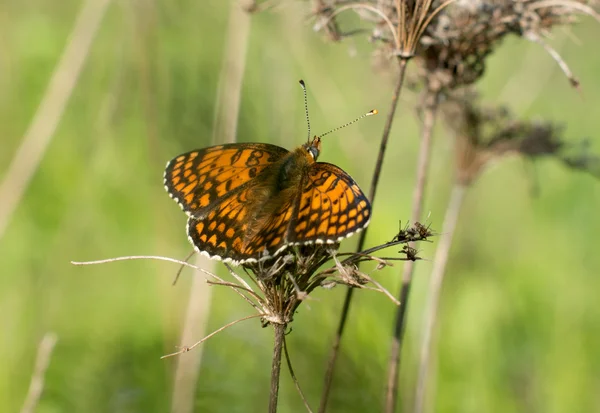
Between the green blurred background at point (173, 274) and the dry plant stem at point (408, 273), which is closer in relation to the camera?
the dry plant stem at point (408, 273)

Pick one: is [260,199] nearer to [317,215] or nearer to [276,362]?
[317,215]

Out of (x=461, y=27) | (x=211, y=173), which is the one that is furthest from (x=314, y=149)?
(x=461, y=27)

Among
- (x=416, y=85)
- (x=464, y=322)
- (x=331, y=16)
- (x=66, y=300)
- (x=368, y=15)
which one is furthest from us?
(x=464, y=322)

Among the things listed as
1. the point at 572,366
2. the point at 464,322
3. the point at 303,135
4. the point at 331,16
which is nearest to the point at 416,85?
the point at 331,16

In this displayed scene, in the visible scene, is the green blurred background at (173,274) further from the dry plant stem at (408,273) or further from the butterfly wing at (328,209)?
the butterfly wing at (328,209)

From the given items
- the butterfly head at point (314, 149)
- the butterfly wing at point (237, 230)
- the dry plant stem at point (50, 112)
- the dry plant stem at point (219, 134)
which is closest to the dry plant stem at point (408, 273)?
the butterfly head at point (314, 149)

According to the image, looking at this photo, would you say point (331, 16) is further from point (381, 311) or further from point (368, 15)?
point (381, 311)

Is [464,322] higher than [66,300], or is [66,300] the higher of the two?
[464,322]
